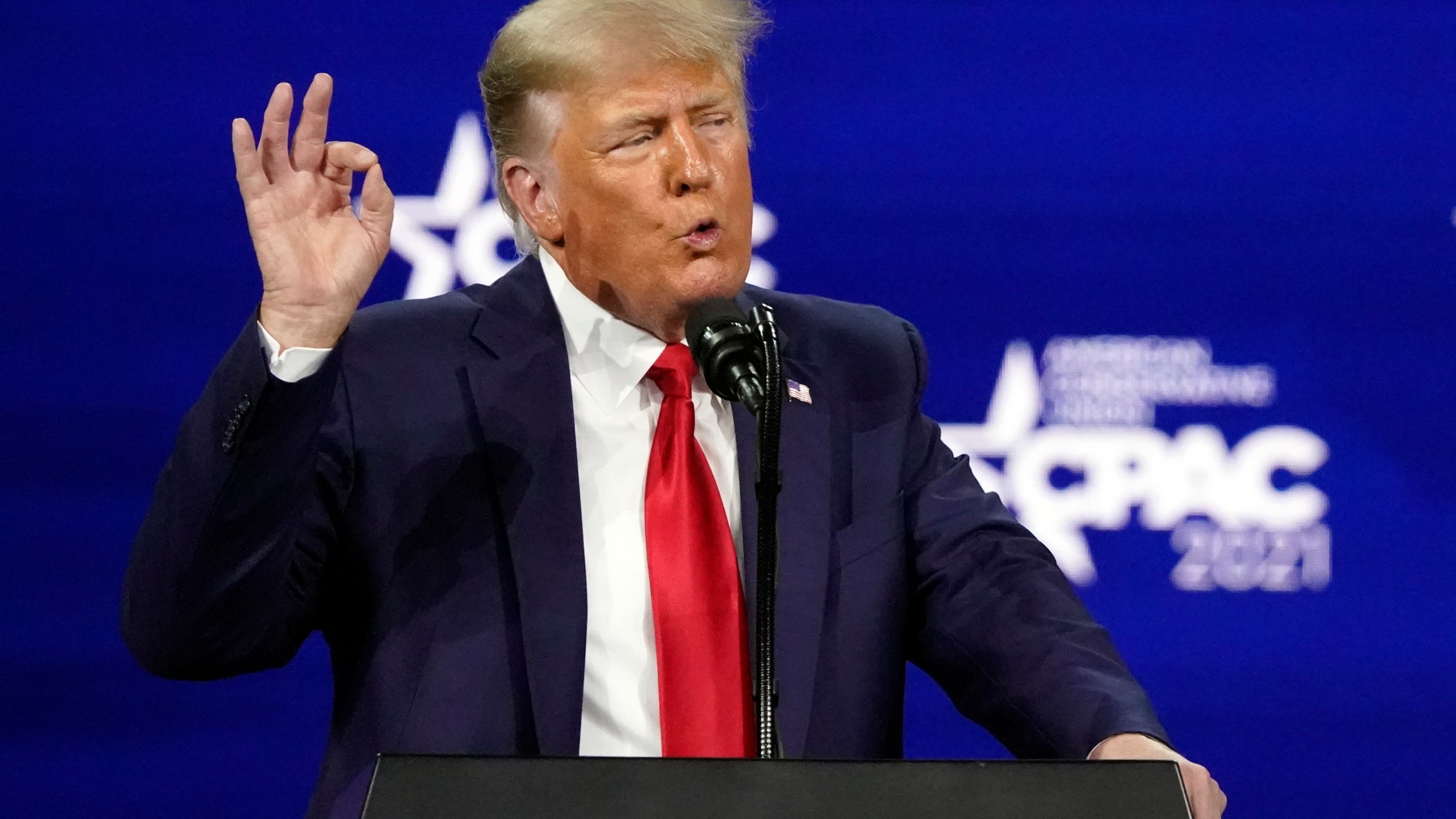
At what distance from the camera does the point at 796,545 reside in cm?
162

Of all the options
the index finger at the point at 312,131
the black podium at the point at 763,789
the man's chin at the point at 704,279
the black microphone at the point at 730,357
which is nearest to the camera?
the black podium at the point at 763,789

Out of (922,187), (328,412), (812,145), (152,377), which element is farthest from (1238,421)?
(152,377)

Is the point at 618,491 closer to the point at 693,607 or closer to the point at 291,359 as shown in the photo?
the point at 693,607

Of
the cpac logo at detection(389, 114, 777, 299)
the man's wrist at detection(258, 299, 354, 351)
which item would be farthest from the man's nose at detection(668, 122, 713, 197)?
the cpac logo at detection(389, 114, 777, 299)

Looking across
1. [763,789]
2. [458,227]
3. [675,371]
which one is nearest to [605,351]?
[675,371]

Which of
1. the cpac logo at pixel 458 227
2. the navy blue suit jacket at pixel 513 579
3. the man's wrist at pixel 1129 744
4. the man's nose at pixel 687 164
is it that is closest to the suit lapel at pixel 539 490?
the navy blue suit jacket at pixel 513 579

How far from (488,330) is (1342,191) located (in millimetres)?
1652

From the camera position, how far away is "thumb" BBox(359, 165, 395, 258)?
1.43 m

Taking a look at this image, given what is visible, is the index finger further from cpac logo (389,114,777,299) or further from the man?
cpac logo (389,114,777,299)

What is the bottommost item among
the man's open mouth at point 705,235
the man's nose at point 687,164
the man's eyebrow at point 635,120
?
the man's open mouth at point 705,235

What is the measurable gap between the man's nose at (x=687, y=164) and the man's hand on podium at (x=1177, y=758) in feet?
2.18

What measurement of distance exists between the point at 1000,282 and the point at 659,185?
1177mm

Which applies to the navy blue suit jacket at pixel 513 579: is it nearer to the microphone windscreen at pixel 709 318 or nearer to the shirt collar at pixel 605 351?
the shirt collar at pixel 605 351

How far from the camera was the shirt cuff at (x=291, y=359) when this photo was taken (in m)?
1.31
